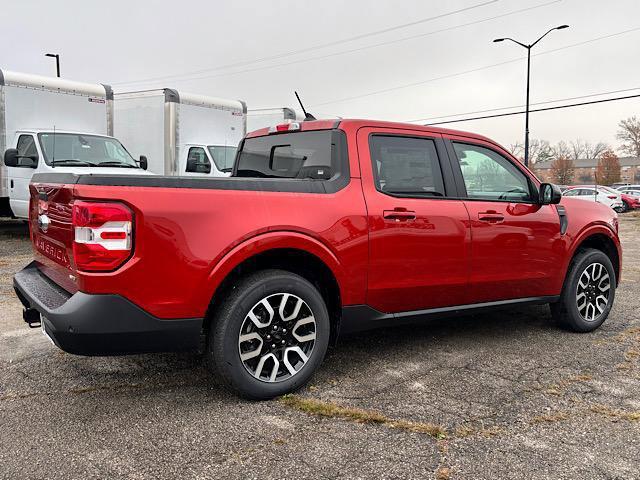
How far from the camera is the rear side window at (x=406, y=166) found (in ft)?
12.8

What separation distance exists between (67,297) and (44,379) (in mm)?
965

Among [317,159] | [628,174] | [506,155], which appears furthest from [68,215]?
[628,174]

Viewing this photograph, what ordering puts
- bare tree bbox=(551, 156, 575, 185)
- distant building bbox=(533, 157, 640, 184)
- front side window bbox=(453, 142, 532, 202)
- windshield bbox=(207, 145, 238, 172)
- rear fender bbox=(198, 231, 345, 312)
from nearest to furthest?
rear fender bbox=(198, 231, 345, 312) → front side window bbox=(453, 142, 532, 202) → windshield bbox=(207, 145, 238, 172) → bare tree bbox=(551, 156, 575, 185) → distant building bbox=(533, 157, 640, 184)

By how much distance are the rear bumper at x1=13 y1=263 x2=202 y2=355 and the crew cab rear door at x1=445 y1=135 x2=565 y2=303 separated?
2.26m

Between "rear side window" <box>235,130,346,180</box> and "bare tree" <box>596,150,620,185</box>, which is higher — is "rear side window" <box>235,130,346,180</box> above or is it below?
below

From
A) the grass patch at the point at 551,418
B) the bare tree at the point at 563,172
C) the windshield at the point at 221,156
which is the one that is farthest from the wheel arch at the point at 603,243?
the bare tree at the point at 563,172

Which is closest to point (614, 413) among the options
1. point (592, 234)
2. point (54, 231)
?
point (592, 234)

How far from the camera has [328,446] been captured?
9.29 ft

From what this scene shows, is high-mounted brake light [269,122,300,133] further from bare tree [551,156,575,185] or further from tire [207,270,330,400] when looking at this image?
bare tree [551,156,575,185]

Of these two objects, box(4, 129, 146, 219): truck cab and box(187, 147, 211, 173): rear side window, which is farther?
box(187, 147, 211, 173): rear side window

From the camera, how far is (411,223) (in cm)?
387

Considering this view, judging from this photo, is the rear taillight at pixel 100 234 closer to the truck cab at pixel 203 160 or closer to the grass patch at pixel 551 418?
the grass patch at pixel 551 418

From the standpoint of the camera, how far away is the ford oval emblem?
3411 millimetres

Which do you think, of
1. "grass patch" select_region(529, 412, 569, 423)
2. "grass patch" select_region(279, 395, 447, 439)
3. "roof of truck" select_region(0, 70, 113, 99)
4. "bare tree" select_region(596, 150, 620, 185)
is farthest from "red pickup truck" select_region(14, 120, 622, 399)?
"bare tree" select_region(596, 150, 620, 185)
